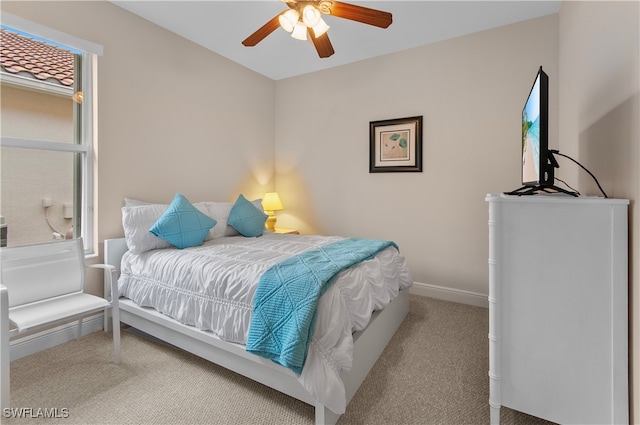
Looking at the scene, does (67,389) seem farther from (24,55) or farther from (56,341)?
(24,55)

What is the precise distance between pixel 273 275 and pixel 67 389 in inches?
55.5

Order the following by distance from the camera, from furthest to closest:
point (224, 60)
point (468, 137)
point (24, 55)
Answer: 1. point (224, 60)
2. point (468, 137)
3. point (24, 55)

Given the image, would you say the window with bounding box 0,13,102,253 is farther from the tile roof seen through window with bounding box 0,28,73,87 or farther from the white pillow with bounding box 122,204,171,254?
the white pillow with bounding box 122,204,171,254

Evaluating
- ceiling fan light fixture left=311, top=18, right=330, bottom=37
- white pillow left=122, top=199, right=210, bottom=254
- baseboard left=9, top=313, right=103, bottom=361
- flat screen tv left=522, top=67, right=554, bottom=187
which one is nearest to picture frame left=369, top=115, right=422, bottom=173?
ceiling fan light fixture left=311, top=18, right=330, bottom=37

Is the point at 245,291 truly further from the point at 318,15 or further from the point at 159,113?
the point at 159,113

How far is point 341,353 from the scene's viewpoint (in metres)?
1.48

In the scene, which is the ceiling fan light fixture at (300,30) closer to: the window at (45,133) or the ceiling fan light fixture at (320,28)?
the ceiling fan light fixture at (320,28)

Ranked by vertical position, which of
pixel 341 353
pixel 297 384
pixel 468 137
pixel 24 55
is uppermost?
pixel 24 55

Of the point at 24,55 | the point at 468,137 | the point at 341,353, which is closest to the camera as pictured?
the point at 341,353

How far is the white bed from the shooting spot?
4.89 feet

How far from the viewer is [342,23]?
293cm

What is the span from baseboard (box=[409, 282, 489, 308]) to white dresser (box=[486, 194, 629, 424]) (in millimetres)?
1829

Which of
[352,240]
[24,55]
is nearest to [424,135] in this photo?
[352,240]

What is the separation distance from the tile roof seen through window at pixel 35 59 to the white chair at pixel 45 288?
137 cm
